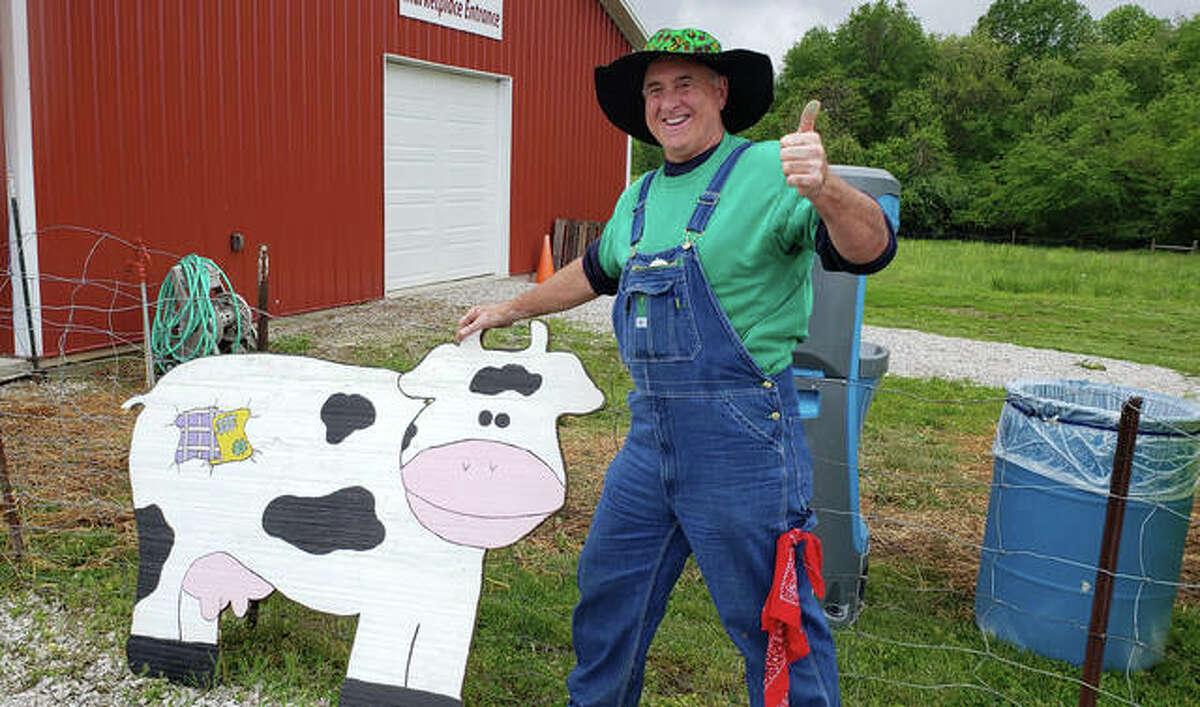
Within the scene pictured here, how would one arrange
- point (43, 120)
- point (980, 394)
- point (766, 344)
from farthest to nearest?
point (980, 394)
point (43, 120)
point (766, 344)

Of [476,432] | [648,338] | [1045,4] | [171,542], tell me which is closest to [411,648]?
[476,432]

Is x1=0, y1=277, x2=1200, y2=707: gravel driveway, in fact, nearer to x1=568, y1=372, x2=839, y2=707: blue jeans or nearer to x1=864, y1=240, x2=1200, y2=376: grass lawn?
x1=864, y1=240, x2=1200, y2=376: grass lawn

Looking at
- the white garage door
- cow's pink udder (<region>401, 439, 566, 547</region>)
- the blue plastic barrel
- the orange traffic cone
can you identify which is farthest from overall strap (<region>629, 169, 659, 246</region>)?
the orange traffic cone

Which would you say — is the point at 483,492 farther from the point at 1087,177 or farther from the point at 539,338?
the point at 1087,177

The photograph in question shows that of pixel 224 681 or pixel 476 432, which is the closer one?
pixel 476 432

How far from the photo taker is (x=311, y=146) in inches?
391

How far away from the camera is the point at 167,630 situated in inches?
120

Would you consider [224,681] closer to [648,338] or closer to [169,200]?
[648,338]

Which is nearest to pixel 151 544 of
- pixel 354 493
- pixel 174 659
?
pixel 174 659

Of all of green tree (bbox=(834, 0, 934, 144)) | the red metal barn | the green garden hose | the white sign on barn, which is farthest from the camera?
green tree (bbox=(834, 0, 934, 144))

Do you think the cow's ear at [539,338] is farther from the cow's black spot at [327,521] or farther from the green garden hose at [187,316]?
the green garden hose at [187,316]

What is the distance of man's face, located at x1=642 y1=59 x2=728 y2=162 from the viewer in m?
2.33

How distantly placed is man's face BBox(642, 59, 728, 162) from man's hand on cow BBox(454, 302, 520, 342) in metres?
0.72

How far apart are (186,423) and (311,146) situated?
24.3 feet
